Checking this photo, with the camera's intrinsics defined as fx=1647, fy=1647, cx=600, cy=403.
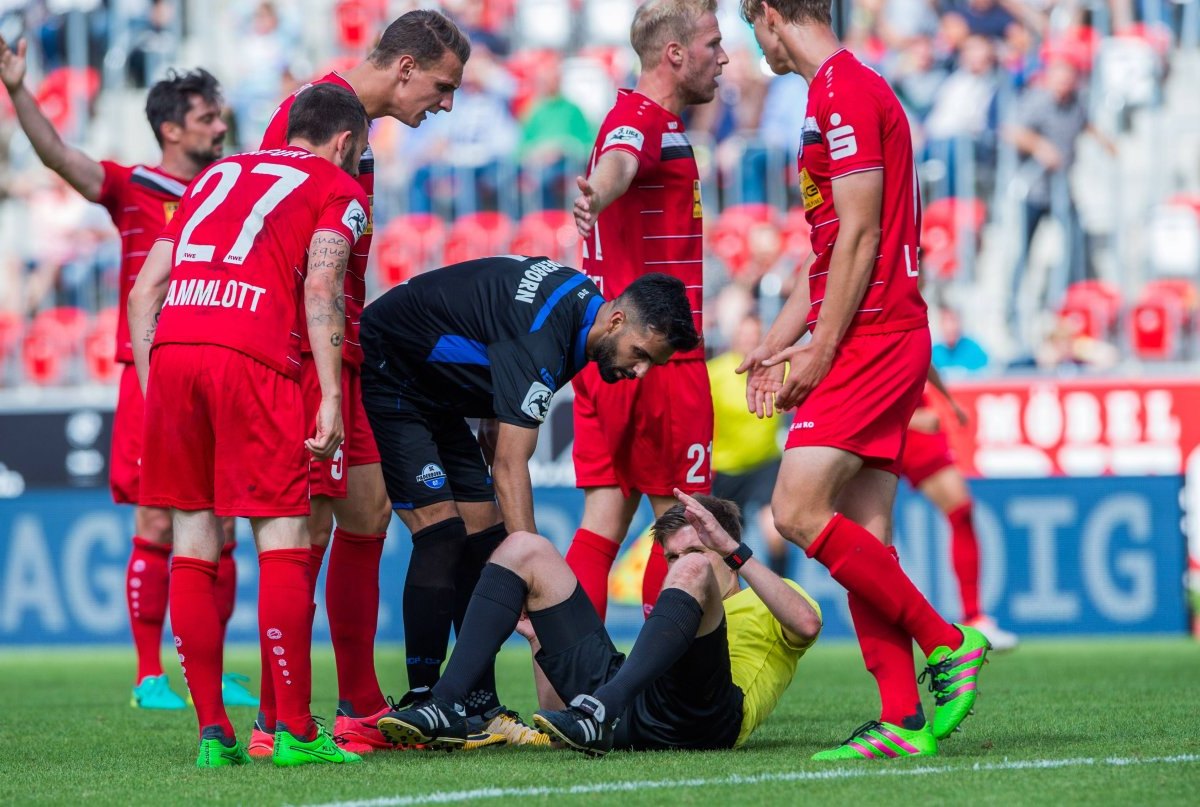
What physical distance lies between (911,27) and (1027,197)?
2539 millimetres

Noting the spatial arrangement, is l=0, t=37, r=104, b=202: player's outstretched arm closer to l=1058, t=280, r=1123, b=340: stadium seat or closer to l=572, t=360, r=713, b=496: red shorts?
l=572, t=360, r=713, b=496: red shorts

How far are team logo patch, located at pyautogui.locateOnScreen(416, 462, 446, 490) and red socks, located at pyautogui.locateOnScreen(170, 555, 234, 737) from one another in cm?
93

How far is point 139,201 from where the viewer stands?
7445mm

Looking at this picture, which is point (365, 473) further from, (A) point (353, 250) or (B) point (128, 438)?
(B) point (128, 438)

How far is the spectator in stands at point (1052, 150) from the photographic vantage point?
13242 millimetres

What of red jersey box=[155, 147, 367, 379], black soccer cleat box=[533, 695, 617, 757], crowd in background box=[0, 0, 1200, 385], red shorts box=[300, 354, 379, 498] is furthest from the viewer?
crowd in background box=[0, 0, 1200, 385]

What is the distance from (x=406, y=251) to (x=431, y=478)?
8.83 meters

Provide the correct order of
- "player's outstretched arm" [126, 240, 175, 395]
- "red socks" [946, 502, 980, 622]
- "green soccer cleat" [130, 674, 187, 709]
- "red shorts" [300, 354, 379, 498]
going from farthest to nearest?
"red socks" [946, 502, 980, 622], "green soccer cleat" [130, 674, 187, 709], "player's outstretched arm" [126, 240, 175, 395], "red shorts" [300, 354, 379, 498]

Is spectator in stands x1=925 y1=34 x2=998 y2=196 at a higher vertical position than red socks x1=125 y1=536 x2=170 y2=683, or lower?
higher

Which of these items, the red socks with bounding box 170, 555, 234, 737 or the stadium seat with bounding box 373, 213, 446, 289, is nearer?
the red socks with bounding box 170, 555, 234, 737

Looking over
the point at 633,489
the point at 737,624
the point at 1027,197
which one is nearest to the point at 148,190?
the point at 633,489

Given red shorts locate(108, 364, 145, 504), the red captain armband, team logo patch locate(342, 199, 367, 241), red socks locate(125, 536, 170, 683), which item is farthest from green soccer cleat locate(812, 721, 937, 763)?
red shorts locate(108, 364, 145, 504)

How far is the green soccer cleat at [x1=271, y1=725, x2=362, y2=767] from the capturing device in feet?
16.1

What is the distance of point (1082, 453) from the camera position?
38.8 feet
